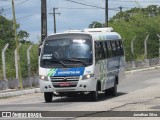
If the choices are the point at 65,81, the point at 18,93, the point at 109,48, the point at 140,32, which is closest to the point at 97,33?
the point at 109,48

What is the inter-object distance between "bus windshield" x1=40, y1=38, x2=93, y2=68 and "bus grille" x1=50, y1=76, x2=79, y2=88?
0.45 meters

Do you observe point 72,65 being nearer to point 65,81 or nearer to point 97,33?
point 65,81

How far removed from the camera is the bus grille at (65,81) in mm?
19484

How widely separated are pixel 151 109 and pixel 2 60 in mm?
12400

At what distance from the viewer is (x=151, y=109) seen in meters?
16.0

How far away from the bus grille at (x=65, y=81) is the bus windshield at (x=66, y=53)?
448 millimetres

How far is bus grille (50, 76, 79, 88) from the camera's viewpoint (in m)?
19.5

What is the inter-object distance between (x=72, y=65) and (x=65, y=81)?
64 cm

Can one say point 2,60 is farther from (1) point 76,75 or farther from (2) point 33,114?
(2) point 33,114

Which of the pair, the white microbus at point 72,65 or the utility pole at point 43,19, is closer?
the white microbus at point 72,65

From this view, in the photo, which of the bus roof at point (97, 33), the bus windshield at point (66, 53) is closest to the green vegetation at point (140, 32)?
the bus roof at point (97, 33)

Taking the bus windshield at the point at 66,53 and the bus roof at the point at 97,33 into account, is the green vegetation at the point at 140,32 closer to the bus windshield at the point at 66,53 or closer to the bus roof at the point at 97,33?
the bus roof at the point at 97,33

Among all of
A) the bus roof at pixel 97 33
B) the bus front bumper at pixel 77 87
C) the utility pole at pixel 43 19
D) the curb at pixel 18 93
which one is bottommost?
the curb at pixel 18 93

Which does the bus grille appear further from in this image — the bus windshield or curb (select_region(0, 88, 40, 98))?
curb (select_region(0, 88, 40, 98))
